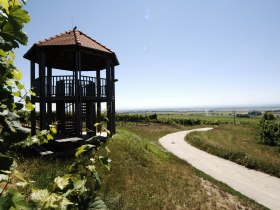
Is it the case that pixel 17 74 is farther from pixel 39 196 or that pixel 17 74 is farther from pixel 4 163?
pixel 39 196

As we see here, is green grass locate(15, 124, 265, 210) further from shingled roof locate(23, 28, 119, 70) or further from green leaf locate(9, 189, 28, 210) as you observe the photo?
green leaf locate(9, 189, 28, 210)

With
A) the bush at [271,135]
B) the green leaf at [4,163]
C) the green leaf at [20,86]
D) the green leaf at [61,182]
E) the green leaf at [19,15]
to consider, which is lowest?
the bush at [271,135]

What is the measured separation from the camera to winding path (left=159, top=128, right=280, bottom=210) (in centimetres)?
1109

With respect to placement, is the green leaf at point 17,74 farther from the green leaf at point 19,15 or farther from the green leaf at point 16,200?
the green leaf at point 16,200

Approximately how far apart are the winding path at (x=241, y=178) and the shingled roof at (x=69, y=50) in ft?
28.6

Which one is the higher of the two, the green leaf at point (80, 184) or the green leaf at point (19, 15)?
the green leaf at point (19, 15)

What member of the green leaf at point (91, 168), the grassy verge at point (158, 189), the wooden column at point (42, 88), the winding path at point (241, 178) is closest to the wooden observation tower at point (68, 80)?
the wooden column at point (42, 88)

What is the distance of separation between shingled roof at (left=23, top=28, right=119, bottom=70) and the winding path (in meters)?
8.71

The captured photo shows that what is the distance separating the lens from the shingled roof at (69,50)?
1327 centimetres

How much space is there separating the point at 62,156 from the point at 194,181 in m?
6.18

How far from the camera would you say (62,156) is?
38.5 feet

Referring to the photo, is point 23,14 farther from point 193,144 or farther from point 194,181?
point 193,144

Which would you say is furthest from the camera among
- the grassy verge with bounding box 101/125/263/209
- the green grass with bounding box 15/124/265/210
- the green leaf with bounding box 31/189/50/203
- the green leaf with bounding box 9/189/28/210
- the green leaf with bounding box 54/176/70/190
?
the grassy verge with bounding box 101/125/263/209

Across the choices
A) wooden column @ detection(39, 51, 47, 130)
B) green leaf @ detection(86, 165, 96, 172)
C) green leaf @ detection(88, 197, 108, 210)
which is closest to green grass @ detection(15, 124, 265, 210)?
Answer: wooden column @ detection(39, 51, 47, 130)
